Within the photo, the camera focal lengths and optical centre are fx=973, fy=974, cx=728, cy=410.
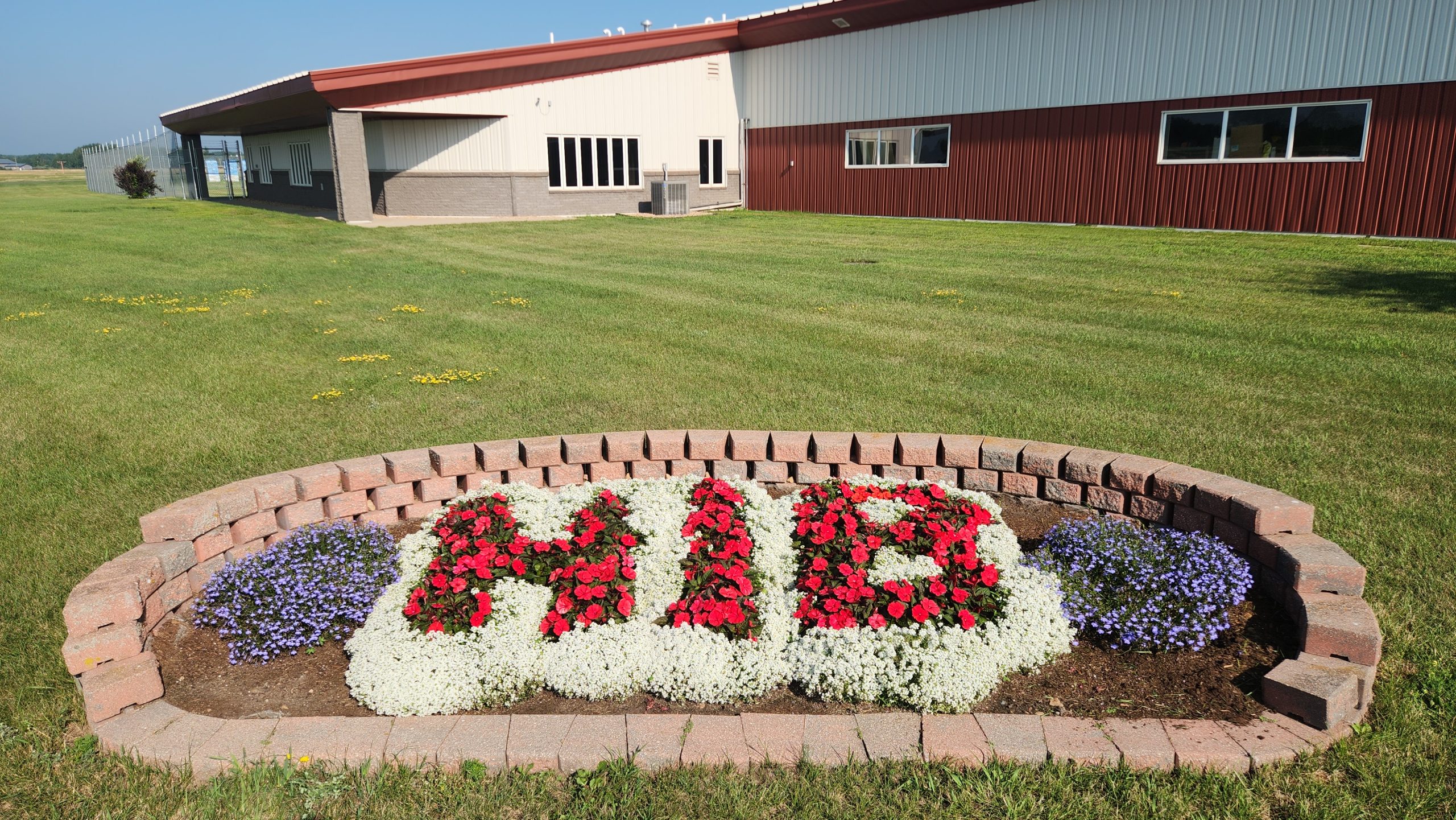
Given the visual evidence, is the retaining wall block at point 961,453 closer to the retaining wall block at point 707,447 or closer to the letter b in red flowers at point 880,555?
the letter b in red flowers at point 880,555

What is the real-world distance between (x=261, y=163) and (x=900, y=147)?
2733 centimetres

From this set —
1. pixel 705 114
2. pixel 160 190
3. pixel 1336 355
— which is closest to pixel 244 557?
pixel 1336 355

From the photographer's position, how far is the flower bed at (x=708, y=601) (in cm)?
325

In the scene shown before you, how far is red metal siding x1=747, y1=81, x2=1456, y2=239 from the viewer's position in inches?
599

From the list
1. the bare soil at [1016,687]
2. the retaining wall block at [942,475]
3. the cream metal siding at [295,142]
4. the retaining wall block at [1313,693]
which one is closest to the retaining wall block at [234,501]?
the bare soil at [1016,687]

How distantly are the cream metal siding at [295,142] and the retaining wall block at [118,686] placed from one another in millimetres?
25391

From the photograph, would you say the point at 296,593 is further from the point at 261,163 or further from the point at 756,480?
the point at 261,163

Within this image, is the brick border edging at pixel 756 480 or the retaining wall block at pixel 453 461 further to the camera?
the retaining wall block at pixel 453 461

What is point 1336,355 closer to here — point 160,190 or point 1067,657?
point 1067,657

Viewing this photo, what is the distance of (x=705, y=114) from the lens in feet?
89.3

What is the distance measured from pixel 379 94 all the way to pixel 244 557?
2145cm

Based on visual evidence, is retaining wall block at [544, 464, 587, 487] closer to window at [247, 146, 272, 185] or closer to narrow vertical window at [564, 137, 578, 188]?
narrow vertical window at [564, 137, 578, 188]

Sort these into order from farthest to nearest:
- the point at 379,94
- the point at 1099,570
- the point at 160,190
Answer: the point at 160,190
the point at 379,94
the point at 1099,570

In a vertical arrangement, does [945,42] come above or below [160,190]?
above
